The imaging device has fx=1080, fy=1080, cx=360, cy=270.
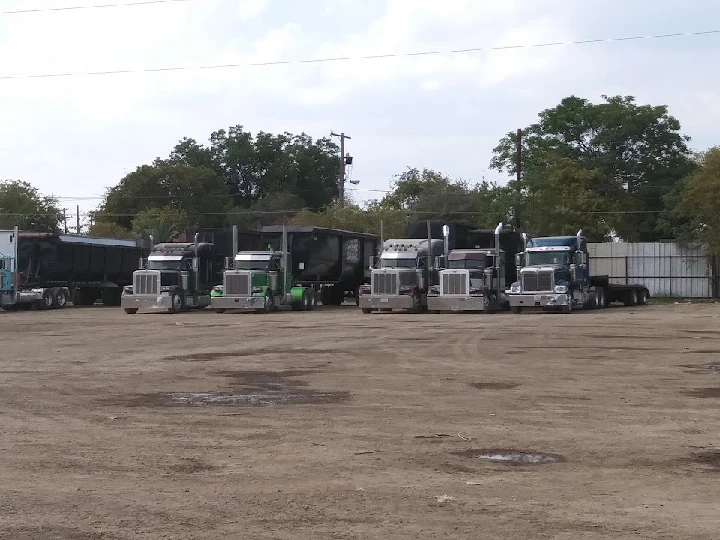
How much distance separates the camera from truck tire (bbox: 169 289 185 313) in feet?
147

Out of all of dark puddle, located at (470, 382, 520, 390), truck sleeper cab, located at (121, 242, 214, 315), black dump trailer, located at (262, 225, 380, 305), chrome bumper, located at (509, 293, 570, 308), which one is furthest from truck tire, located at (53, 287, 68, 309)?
dark puddle, located at (470, 382, 520, 390)

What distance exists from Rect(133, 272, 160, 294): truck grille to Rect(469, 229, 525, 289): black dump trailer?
13.8m


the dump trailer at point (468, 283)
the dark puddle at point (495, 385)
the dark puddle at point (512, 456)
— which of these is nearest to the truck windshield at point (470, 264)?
the dump trailer at point (468, 283)

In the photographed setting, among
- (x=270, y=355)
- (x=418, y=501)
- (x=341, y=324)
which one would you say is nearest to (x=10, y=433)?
(x=418, y=501)

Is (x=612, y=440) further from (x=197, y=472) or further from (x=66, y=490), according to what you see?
(x=66, y=490)

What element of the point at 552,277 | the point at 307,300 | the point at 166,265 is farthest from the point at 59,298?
the point at 552,277

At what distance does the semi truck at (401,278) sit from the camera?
142ft

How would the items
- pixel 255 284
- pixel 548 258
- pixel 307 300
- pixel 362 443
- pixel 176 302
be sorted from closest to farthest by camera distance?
pixel 362 443, pixel 548 258, pixel 255 284, pixel 176 302, pixel 307 300

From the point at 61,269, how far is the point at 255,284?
12417mm

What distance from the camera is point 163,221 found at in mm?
88562

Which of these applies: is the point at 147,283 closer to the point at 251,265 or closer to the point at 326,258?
the point at 251,265

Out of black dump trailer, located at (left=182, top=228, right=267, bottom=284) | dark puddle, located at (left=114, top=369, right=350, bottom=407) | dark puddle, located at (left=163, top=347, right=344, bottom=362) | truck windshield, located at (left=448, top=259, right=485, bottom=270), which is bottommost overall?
dark puddle, located at (left=114, top=369, right=350, bottom=407)

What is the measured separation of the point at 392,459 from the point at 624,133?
5746 centimetres

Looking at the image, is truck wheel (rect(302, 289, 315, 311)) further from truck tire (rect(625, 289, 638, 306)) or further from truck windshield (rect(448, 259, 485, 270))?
truck tire (rect(625, 289, 638, 306))
